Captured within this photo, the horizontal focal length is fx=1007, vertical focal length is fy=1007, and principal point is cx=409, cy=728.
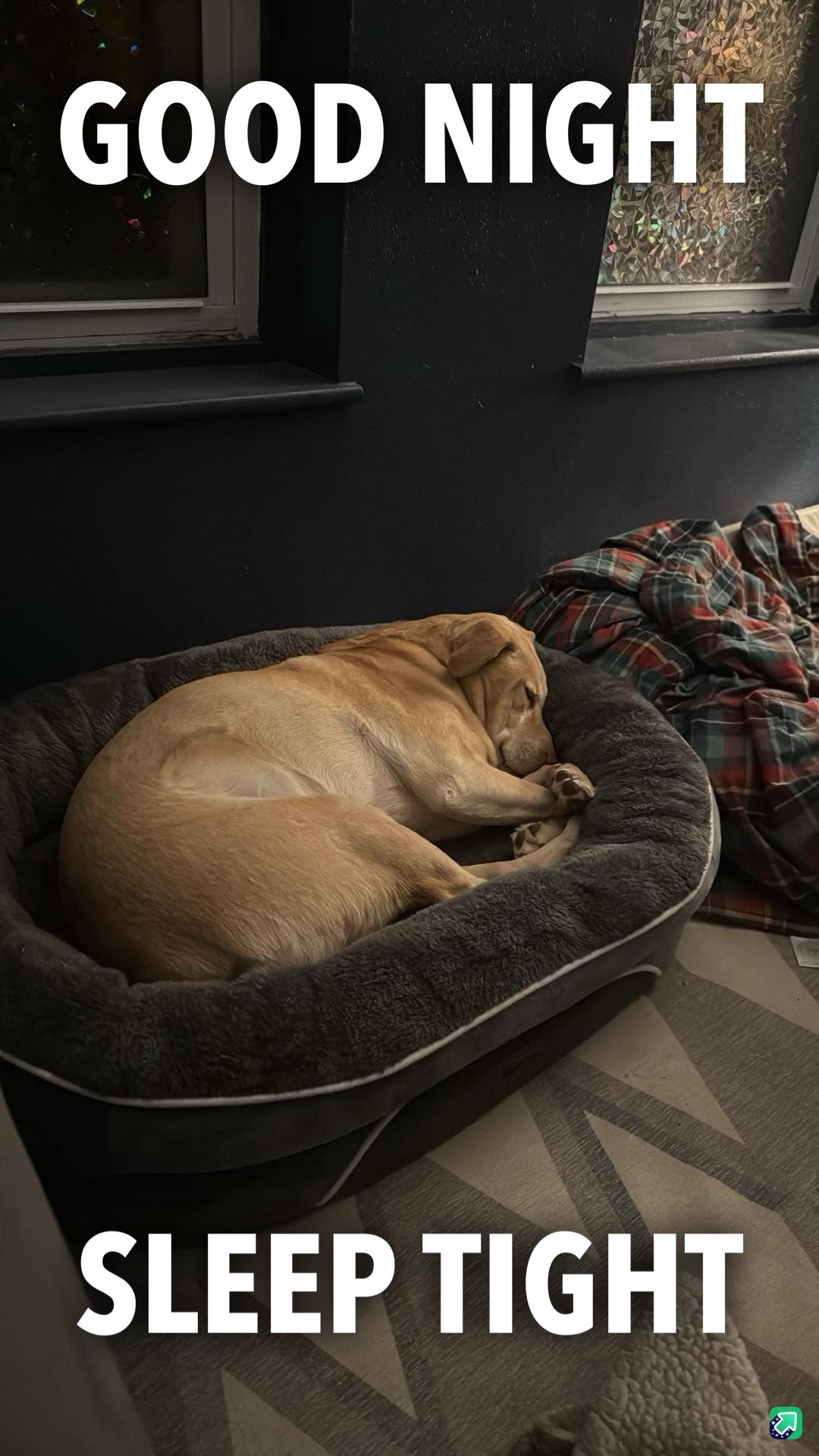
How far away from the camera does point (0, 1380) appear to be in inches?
29.7

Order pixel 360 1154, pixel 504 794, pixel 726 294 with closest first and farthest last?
pixel 360 1154, pixel 504 794, pixel 726 294

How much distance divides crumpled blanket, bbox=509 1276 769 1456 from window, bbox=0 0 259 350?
91.5 inches

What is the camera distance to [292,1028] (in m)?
1.54

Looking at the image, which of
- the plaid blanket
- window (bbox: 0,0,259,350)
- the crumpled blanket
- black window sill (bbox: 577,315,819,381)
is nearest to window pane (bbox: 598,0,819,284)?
black window sill (bbox: 577,315,819,381)

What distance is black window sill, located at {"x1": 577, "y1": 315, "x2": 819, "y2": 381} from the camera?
3006 millimetres

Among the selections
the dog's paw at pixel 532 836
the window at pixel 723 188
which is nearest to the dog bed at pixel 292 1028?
the dog's paw at pixel 532 836

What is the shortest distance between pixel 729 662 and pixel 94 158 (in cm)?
195

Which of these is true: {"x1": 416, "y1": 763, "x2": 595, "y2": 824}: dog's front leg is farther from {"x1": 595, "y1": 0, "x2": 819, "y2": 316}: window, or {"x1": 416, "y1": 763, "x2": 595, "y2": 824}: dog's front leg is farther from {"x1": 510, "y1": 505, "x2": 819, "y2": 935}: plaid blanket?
{"x1": 595, "y1": 0, "x2": 819, "y2": 316}: window

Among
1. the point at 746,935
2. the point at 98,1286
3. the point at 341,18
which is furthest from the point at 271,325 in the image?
the point at 98,1286

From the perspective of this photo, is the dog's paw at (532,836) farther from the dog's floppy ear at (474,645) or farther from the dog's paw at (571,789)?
the dog's floppy ear at (474,645)

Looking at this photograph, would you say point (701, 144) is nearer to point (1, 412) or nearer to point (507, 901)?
point (1, 412)

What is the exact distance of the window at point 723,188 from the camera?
307 centimetres

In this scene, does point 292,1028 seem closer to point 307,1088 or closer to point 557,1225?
point 307,1088
